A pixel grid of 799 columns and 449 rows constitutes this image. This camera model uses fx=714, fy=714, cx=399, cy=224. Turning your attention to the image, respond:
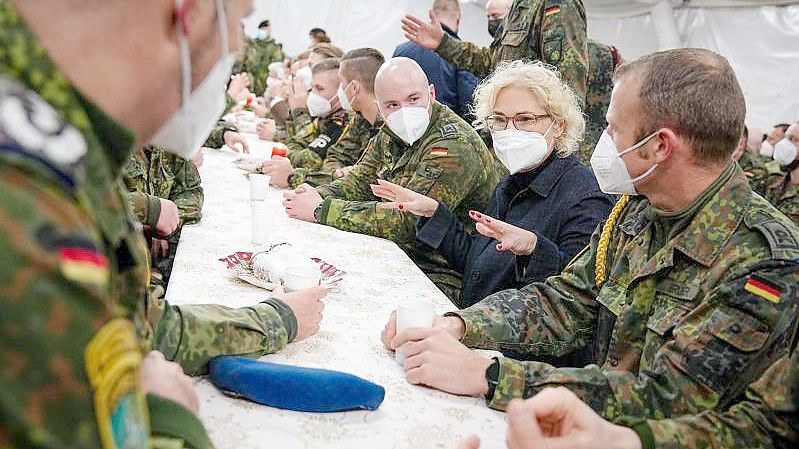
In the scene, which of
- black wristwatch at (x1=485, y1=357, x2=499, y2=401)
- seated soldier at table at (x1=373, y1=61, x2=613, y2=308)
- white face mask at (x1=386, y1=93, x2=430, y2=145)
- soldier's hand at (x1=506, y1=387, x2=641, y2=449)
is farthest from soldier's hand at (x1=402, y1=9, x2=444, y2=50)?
soldier's hand at (x1=506, y1=387, x2=641, y2=449)

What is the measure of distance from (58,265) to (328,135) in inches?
178

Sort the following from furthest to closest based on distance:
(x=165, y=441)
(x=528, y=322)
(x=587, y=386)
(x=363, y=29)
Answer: (x=363, y=29)
(x=528, y=322)
(x=587, y=386)
(x=165, y=441)

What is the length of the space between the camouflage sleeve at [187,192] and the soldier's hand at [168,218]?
0.17ft

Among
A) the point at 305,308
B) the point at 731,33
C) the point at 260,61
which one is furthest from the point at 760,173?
the point at 260,61

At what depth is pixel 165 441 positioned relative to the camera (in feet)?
2.56

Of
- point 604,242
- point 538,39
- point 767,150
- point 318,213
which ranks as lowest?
point 767,150

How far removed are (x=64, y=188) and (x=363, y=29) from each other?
42.7 feet

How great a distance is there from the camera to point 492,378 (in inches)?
56.2

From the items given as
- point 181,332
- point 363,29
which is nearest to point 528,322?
point 181,332

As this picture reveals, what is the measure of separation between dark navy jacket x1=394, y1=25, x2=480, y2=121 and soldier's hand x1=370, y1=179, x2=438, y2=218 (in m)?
1.76

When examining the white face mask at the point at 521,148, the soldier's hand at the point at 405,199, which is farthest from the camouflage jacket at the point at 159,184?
the white face mask at the point at 521,148

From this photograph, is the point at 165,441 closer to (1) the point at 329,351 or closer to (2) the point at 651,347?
(1) the point at 329,351

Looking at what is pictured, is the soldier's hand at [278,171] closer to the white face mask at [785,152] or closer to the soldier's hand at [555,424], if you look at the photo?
the soldier's hand at [555,424]

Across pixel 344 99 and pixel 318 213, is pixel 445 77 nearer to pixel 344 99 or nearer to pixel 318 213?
pixel 344 99
